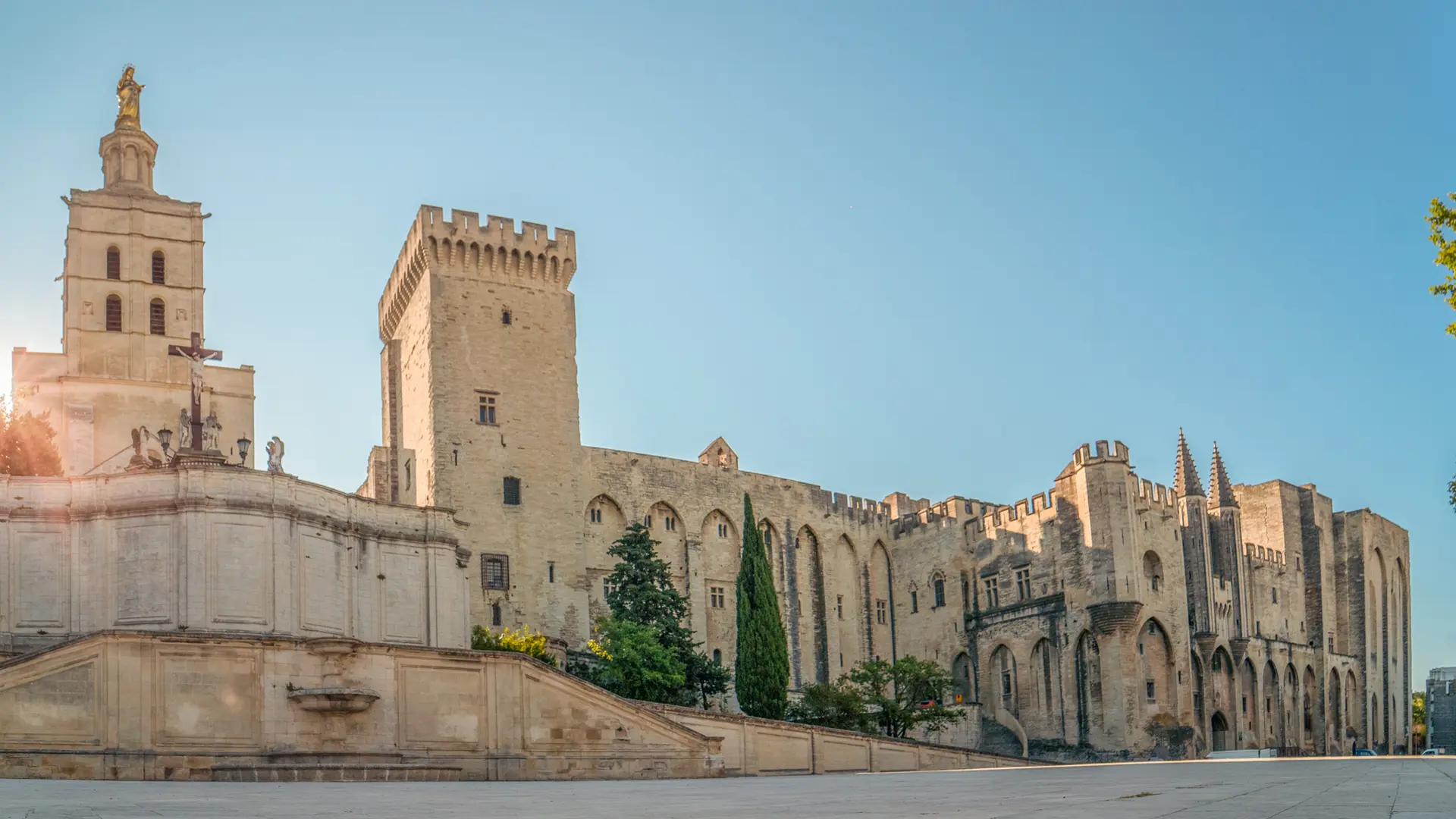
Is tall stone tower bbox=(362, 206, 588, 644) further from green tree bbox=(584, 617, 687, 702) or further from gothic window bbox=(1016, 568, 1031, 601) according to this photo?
gothic window bbox=(1016, 568, 1031, 601)

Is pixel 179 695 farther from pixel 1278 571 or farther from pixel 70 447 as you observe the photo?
pixel 1278 571

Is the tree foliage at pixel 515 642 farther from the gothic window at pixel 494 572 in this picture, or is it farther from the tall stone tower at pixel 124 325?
the tall stone tower at pixel 124 325

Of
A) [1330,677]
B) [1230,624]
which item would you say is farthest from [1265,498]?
[1230,624]

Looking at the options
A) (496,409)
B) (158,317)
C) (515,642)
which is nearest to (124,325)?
(158,317)

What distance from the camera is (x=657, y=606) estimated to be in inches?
1770

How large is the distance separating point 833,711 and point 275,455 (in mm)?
18582

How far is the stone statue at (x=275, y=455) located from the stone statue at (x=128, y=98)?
22.4 m

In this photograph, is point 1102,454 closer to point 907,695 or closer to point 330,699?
point 907,695

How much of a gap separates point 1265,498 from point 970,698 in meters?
21.6

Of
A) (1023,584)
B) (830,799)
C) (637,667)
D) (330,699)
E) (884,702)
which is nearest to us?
(830,799)

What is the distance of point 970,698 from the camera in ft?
182

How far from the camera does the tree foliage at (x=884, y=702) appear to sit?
150 ft

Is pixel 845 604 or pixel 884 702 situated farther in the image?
pixel 845 604

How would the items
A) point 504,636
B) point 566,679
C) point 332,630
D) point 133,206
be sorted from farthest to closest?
point 133,206 < point 504,636 < point 332,630 < point 566,679
